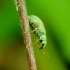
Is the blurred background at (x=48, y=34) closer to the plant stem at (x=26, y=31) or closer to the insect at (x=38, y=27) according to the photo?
the insect at (x=38, y=27)

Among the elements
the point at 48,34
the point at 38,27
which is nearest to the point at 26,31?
the point at 38,27

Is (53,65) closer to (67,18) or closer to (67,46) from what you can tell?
(67,46)

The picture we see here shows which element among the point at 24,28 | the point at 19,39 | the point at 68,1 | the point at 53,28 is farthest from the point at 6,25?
the point at 24,28

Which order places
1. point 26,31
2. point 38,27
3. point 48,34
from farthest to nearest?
1. point 48,34
2. point 38,27
3. point 26,31

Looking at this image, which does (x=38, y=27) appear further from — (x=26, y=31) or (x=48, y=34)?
(x=26, y=31)

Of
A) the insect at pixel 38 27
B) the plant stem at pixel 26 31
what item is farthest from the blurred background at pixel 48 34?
the plant stem at pixel 26 31

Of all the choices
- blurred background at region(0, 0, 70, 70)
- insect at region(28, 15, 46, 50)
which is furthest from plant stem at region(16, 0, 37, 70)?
blurred background at region(0, 0, 70, 70)

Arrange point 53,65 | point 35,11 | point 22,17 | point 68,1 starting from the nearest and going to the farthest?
1. point 22,17
2. point 68,1
3. point 35,11
4. point 53,65

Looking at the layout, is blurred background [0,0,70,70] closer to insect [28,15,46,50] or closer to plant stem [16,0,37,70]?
insect [28,15,46,50]
